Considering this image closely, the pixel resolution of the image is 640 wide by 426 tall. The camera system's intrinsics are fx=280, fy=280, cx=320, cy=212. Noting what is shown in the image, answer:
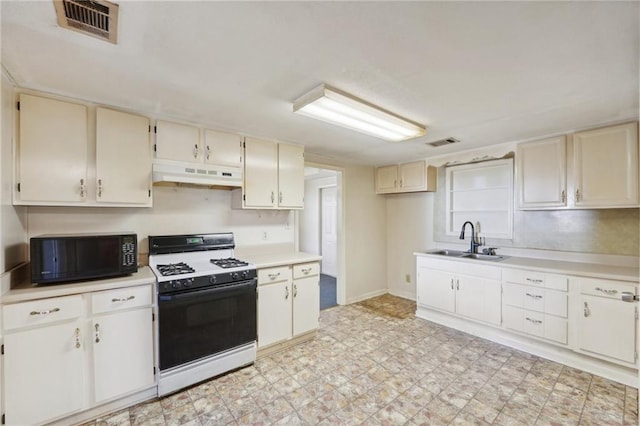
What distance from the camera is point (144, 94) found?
2.05 meters

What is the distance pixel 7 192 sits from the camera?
1.83 meters

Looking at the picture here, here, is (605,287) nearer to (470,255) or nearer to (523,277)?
(523,277)

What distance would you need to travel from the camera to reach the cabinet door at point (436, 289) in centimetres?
354

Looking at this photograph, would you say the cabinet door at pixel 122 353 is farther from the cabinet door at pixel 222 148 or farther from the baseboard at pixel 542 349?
the baseboard at pixel 542 349

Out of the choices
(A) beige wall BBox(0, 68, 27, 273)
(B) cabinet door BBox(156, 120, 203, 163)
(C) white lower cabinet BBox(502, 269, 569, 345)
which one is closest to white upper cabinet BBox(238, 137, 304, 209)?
(B) cabinet door BBox(156, 120, 203, 163)

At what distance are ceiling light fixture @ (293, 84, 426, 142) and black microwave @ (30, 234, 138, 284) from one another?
5.60ft

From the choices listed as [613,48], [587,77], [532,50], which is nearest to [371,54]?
[532,50]

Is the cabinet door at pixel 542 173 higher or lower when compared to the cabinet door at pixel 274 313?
higher

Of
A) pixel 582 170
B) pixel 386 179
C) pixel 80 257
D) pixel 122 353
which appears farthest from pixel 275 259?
pixel 582 170

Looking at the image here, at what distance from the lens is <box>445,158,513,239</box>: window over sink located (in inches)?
143

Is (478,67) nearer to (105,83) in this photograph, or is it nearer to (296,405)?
(105,83)

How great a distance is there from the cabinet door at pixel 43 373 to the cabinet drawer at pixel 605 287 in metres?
4.08

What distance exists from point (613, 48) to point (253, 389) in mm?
3202

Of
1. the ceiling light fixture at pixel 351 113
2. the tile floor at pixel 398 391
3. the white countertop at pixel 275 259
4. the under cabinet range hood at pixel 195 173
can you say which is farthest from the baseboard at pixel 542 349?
the under cabinet range hood at pixel 195 173
